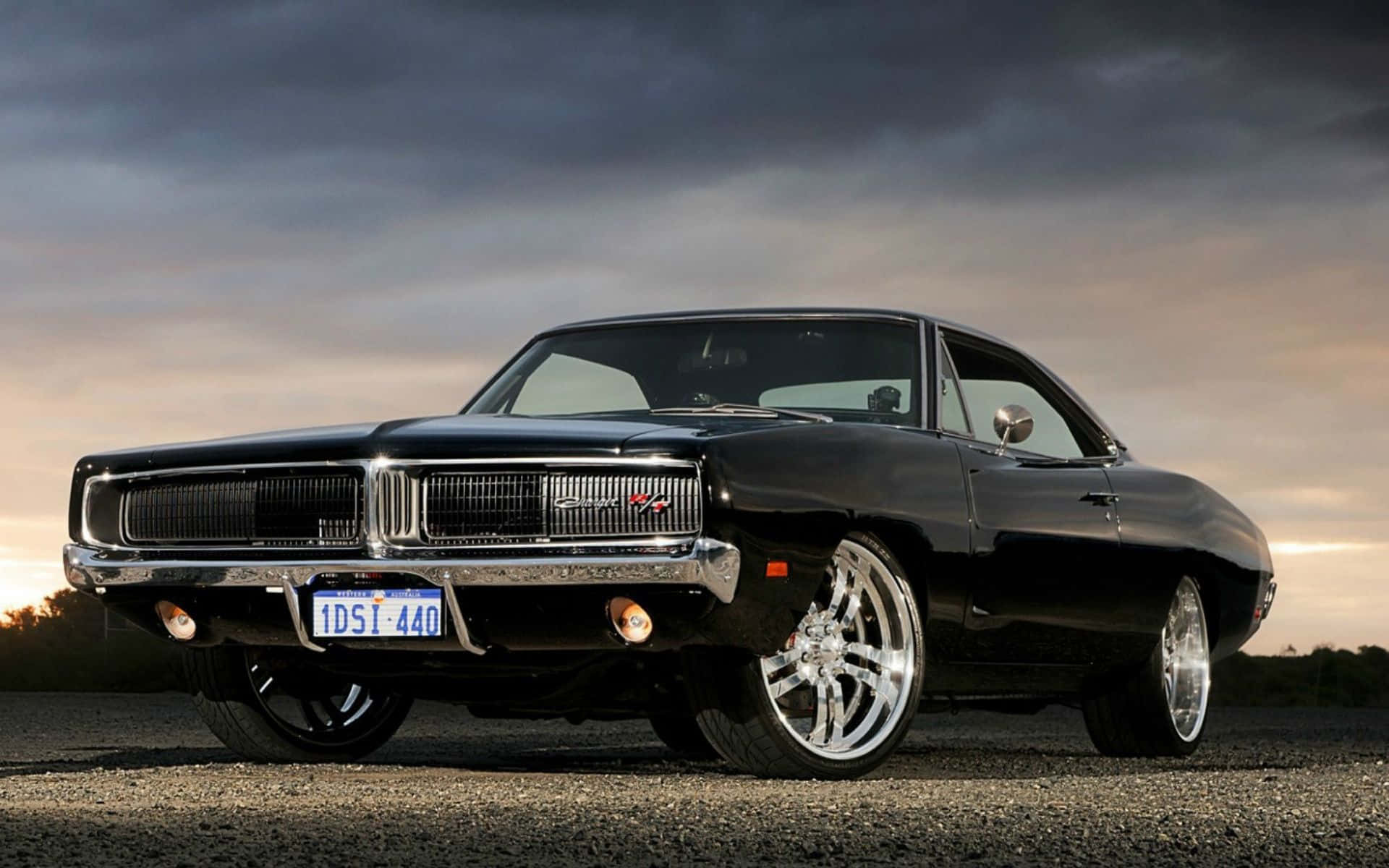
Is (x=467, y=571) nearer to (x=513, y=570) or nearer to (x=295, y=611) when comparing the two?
(x=513, y=570)

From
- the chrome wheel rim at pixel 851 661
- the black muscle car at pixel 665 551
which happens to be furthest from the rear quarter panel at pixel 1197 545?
the chrome wheel rim at pixel 851 661

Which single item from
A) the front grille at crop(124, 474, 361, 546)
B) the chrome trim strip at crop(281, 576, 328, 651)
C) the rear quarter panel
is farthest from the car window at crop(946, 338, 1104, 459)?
the chrome trim strip at crop(281, 576, 328, 651)

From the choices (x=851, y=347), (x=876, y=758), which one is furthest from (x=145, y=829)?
(x=851, y=347)

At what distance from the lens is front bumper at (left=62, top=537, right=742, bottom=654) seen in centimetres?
631

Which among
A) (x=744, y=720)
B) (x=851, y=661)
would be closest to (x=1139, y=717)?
(x=851, y=661)

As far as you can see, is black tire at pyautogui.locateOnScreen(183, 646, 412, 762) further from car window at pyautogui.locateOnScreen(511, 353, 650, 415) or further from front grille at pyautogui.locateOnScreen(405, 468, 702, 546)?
car window at pyautogui.locateOnScreen(511, 353, 650, 415)

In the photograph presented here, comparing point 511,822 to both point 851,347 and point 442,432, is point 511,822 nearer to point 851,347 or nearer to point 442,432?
point 442,432

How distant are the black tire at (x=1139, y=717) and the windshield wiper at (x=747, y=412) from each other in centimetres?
230

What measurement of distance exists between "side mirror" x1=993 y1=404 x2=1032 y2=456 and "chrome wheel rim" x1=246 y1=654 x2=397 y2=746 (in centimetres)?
272

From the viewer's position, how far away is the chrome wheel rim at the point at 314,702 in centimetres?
800

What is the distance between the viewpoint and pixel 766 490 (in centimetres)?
648

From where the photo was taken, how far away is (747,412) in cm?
752

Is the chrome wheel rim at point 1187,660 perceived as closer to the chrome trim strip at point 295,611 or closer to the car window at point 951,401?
the car window at point 951,401

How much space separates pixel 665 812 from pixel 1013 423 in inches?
115
